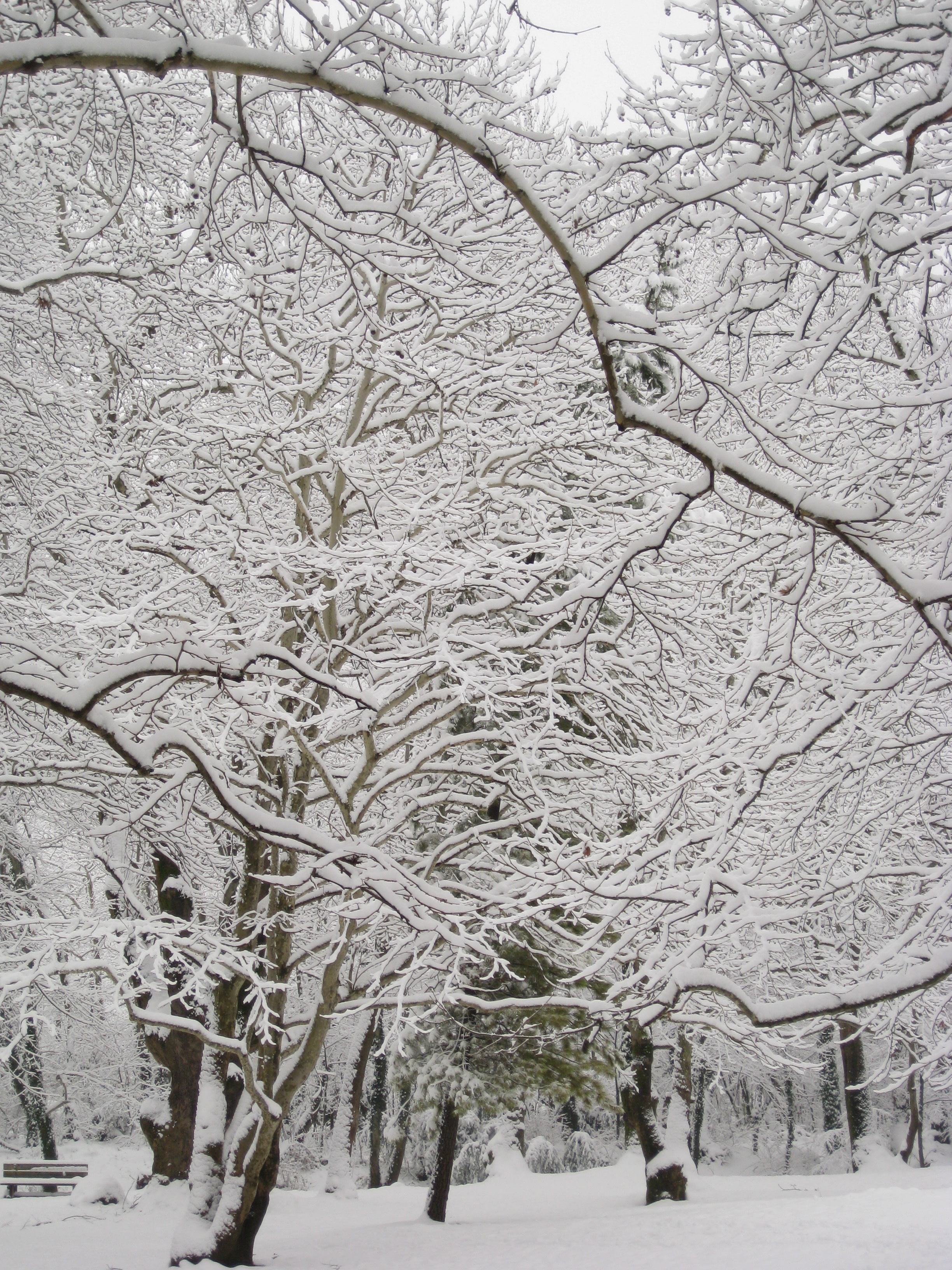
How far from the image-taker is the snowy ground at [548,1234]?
25.8 feet

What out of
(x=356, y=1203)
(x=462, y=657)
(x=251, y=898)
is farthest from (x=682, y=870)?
(x=356, y=1203)

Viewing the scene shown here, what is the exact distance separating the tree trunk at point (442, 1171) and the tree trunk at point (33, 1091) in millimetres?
5119

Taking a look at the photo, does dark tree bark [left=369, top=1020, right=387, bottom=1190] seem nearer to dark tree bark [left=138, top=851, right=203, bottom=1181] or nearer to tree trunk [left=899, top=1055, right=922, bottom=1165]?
dark tree bark [left=138, top=851, right=203, bottom=1181]

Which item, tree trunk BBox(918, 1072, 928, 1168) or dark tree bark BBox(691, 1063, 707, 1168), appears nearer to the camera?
tree trunk BBox(918, 1072, 928, 1168)

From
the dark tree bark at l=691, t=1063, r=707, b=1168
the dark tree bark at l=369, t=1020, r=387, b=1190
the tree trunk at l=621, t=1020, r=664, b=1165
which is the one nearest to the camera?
the tree trunk at l=621, t=1020, r=664, b=1165

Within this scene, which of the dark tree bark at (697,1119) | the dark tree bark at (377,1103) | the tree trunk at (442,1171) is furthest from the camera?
the dark tree bark at (697,1119)

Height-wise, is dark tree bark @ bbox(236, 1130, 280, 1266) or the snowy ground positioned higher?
dark tree bark @ bbox(236, 1130, 280, 1266)

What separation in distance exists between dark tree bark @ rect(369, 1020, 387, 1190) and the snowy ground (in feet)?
21.8

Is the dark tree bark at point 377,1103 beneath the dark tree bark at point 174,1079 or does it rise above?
beneath

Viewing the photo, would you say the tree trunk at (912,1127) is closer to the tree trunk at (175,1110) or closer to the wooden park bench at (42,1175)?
the tree trunk at (175,1110)

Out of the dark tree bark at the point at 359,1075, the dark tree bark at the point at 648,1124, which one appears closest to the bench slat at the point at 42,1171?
the dark tree bark at the point at 359,1075

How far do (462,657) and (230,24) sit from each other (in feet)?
19.3

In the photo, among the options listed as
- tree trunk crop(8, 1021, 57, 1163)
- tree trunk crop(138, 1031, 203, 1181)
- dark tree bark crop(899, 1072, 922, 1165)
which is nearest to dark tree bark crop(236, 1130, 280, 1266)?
tree trunk crop(138, 1031, 203, 1181)

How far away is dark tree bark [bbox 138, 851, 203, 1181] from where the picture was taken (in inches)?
368
